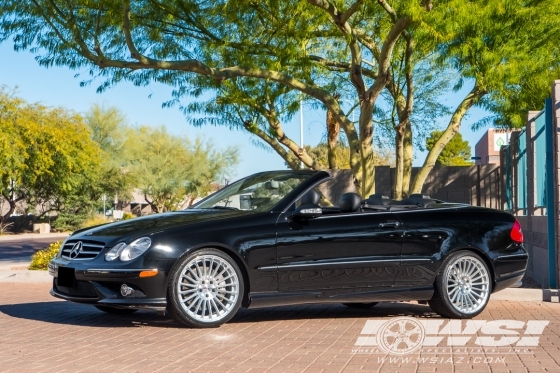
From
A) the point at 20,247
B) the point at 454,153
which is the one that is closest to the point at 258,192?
the point at 20,247

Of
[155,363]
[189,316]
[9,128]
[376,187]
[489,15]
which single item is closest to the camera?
[155,363]

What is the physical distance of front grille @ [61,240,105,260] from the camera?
8.88 m

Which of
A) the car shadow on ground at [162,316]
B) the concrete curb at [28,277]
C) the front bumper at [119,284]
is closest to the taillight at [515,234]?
the car shadow on ground at [162,316]

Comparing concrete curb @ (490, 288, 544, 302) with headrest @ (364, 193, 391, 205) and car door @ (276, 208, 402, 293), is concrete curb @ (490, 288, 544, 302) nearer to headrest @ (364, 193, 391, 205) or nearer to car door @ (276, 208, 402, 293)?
headrest @ (364, 193, 391, 205)

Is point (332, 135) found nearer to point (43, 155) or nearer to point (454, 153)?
point (43, 155)

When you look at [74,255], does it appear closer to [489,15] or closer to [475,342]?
[475,342]

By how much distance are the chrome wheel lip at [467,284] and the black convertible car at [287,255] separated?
→ 0.04 feet

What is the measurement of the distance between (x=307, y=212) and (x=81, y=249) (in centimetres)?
223

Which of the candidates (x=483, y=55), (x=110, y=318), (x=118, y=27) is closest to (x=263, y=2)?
(x=118, y=27)

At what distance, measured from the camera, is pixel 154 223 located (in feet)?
29.9

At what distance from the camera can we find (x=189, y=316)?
8641mm

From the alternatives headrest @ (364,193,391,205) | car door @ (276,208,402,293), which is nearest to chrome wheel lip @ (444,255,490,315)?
car door @ (276,208,402,293)

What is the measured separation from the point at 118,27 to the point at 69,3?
6.05ft

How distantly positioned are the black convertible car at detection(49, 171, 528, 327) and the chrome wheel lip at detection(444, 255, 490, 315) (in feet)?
0.04
